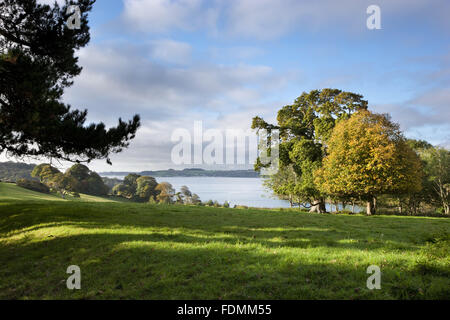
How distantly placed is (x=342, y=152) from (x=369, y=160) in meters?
2.56

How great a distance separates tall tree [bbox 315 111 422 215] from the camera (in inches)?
876

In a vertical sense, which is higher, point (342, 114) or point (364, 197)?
point (342, 114)

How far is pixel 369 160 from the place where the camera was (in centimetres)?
2281

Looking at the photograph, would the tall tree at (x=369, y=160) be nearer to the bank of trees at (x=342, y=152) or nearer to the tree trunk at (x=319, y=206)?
the bank of trees at (x=342, y=152)

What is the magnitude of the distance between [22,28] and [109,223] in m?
10.9

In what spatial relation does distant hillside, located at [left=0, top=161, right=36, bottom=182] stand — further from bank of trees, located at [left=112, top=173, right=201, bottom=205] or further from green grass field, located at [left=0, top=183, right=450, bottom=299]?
green grass field, located at [left=0, top=183, right=450, bottom=299]

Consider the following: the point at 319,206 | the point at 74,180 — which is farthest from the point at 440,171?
the point at 74,180

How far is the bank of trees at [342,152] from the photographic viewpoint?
74.2 ft

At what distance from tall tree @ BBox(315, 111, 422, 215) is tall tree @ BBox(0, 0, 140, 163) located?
20.8 m

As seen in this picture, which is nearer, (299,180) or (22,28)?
(22,28)

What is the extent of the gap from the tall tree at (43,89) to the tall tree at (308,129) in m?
21.6
